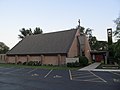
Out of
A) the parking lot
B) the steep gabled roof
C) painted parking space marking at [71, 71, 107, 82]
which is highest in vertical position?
the steep gabled roof

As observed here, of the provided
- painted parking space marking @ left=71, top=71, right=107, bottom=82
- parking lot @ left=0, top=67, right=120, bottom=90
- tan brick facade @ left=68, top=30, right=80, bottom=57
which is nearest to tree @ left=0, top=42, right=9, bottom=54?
tan brick facade @ left=68, top=30, right=80, bottom=57

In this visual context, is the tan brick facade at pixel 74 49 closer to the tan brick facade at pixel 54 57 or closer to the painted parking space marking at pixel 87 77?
the tan brick facade at pixel 54 57

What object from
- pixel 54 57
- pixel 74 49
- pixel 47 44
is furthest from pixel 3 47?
pixel 74 49

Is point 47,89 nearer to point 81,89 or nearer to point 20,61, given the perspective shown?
point 81,89

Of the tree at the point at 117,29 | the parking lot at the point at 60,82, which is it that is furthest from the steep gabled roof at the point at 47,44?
the parking lot at the point at 60,82

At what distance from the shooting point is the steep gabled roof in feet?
118

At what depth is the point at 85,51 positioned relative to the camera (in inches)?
1593

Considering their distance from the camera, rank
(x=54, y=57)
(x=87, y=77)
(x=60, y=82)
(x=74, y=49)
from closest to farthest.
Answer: (x=60, y=82)
(x=87, y=77)
(x=54, y=57)
(x=74, y=49)

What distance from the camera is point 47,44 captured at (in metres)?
39.3

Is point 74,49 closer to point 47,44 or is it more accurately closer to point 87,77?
point 47,44

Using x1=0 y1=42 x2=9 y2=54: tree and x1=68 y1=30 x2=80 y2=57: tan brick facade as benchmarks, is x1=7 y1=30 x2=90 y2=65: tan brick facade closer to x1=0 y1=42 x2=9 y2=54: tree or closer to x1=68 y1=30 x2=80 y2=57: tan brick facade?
x1=68 y1=30 x2=80 y2=57: tan brick facade

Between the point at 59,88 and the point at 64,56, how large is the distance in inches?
878

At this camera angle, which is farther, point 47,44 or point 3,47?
point 3,47

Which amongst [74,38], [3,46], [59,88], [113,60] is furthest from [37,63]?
[3,46]
